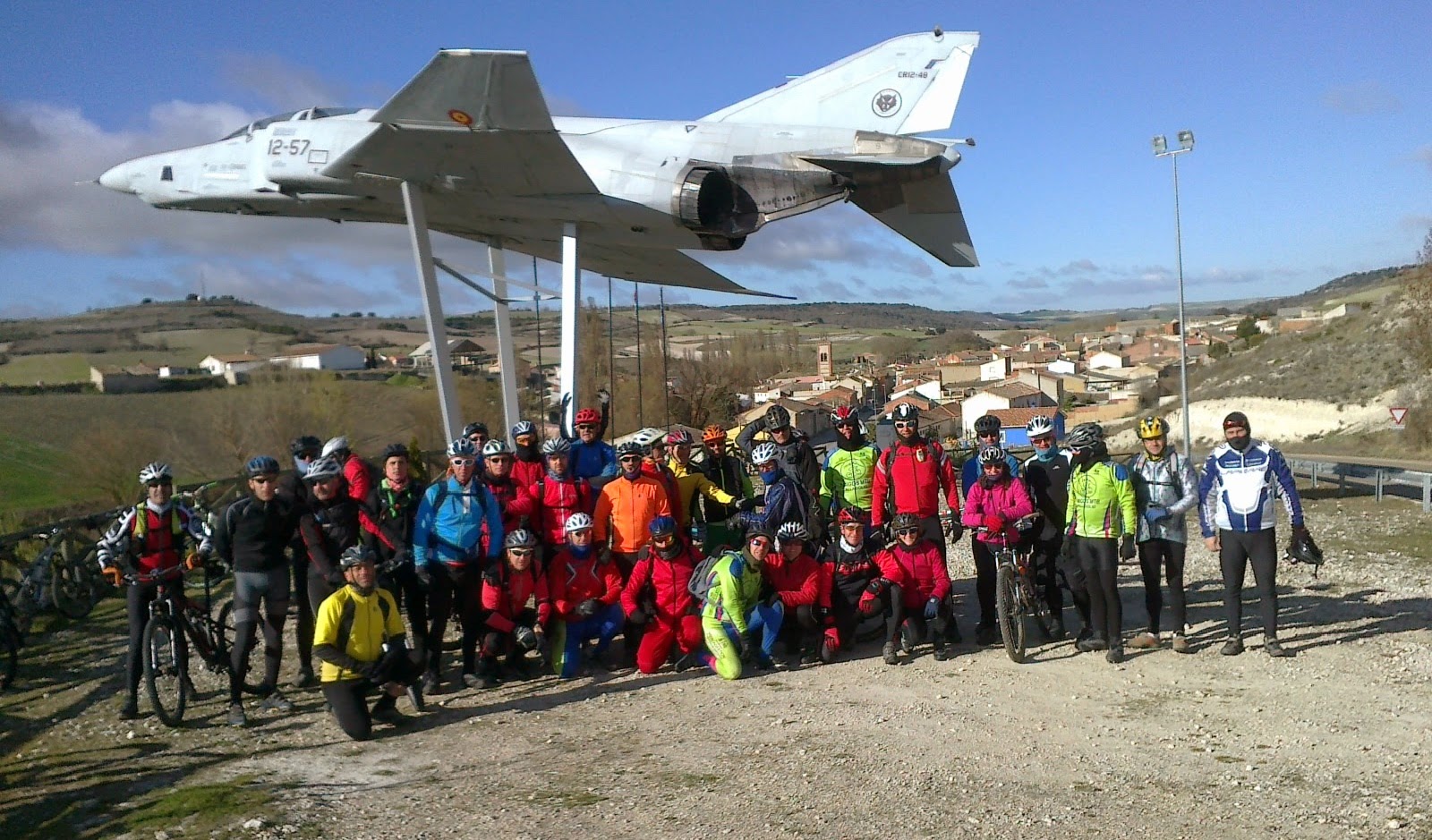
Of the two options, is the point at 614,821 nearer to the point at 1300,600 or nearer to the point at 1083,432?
the point at 1083,432

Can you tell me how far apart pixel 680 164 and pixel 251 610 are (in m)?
7.44

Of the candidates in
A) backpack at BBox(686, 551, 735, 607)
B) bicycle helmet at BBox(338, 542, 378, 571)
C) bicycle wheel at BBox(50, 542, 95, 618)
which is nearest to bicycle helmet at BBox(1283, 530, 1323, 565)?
backpack at BBox(686, 551, 735, 607)

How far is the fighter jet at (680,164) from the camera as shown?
38.2 feet

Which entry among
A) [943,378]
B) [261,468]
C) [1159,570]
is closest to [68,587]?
[261,468]

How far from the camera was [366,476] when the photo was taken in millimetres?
7766

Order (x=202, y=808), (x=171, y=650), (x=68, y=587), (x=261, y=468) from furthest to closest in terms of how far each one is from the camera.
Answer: (x=68, y=587)
(x=171, y=650)
(x=261, y=468)
(x=202, y=808)

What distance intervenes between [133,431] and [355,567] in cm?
2945

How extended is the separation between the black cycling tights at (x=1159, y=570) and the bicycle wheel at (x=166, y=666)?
7.23m

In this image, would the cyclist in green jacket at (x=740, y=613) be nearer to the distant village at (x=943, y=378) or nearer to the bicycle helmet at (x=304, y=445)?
the distant village at (x=943, y=378)

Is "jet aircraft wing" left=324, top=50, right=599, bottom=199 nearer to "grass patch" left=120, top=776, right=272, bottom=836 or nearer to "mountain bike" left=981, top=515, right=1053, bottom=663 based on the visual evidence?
"mountain bike" left=981, top=515, right=1053, bottom=663

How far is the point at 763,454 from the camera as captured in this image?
8.35 metres

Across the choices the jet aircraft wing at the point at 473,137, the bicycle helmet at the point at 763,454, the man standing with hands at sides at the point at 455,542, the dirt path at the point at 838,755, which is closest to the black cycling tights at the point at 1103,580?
the dirt path at the point at 838,755

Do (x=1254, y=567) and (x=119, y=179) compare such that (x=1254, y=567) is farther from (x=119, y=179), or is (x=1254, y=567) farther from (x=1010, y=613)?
(x=119, y=179)

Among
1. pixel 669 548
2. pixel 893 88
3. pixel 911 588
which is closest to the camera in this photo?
pixel 669 548
